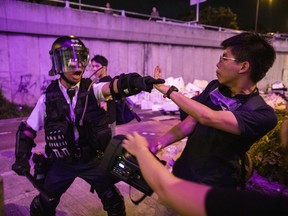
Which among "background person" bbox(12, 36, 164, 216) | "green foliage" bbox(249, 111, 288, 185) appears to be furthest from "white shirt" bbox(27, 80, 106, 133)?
"green foliage" bbox(249, 111, 288, 185)

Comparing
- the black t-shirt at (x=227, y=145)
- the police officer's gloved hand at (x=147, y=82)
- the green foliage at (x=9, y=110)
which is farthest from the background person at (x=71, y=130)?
the green foliage at (x=9, y=110)

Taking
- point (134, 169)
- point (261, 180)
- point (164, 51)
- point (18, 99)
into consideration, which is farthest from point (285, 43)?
point (134, 169)

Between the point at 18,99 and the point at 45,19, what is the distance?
3617mm

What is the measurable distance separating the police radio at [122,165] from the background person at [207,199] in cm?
39

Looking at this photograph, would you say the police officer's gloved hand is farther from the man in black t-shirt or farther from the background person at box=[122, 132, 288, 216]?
the background person at box=[122, 132, 288, 216]

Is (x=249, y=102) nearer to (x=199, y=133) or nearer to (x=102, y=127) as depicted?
(x=199, y=133)

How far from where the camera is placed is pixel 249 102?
5.73ft

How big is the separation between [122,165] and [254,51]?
1188 millimetres

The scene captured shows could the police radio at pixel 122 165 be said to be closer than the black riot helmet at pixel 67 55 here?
Yes

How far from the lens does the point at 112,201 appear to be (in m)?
2.43

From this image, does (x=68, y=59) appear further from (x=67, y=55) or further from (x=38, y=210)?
(x=38, y=210)

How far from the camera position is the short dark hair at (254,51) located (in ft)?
5.91

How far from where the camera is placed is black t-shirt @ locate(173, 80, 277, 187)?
65.1 inches

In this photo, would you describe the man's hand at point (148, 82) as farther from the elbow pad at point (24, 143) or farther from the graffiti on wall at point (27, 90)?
the graffiti on wall at point (27, 90)
